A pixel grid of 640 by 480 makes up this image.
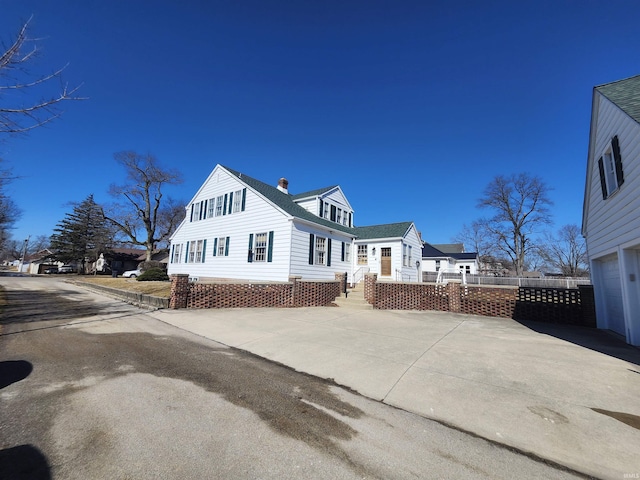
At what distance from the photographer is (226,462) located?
2270 millimetres

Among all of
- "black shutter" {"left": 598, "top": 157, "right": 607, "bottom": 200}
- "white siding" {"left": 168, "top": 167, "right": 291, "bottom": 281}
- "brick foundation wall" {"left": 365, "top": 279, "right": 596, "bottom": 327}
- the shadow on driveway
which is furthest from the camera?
"white siding" {"left": 168, "top": 167, "right": 291, "bottom": 281}

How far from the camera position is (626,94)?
671 cm

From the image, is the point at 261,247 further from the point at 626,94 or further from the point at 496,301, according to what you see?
the point at 626,94

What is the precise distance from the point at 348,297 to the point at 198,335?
314 inches

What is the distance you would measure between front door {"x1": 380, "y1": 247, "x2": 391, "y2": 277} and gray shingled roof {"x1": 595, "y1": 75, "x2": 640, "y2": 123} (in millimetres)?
12435

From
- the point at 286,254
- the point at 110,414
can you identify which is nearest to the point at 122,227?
the point at 286,254

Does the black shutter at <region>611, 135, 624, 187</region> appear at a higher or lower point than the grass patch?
higher

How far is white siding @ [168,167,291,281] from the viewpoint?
14445mm

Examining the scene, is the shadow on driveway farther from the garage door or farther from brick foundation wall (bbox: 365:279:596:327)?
brick foundation wall (bbox: 365:279:596:327)

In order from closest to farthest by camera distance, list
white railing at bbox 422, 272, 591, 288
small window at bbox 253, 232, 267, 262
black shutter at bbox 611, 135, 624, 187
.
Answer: black shutter at bbox 611, 135, 624, 187
small window at bbox 253, 232, 267, 262
white railing at bbox 422, 272, 591, 288

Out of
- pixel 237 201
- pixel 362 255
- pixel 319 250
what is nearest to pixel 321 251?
pixel 319 250

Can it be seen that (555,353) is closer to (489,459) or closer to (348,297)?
(489,459)

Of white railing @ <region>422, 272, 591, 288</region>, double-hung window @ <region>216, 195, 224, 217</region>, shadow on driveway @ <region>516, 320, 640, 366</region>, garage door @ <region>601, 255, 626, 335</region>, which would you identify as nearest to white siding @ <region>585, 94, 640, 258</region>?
garage door @ <region>601, 255, 626, 335</region>

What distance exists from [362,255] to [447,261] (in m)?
21.1
